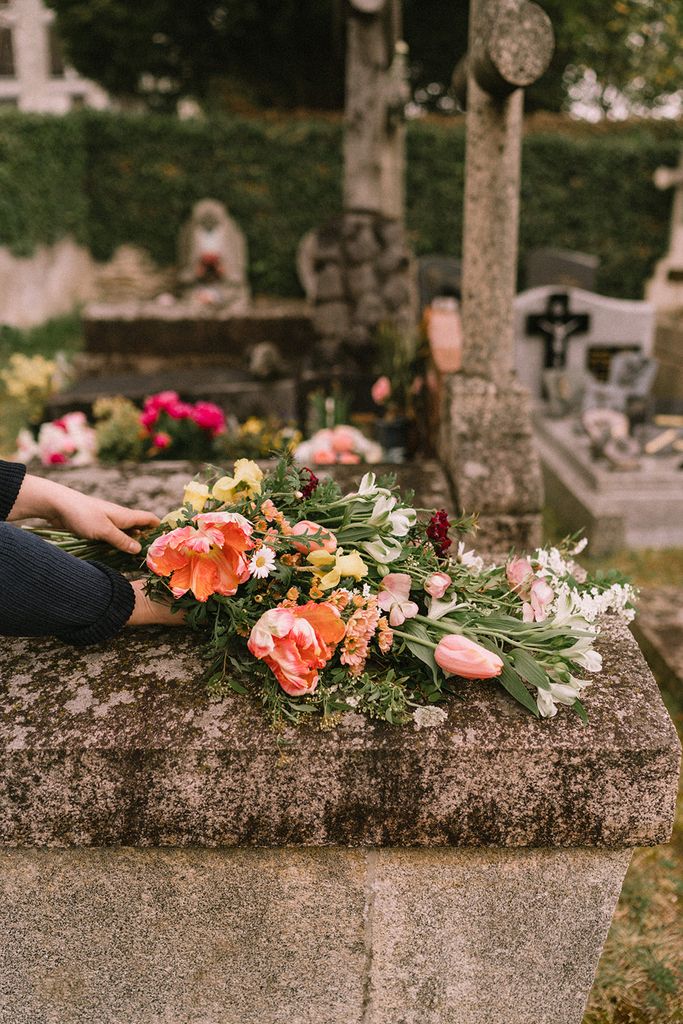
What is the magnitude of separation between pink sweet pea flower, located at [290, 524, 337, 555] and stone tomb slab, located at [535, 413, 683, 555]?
4.19 m

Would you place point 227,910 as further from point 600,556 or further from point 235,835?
point 600,556

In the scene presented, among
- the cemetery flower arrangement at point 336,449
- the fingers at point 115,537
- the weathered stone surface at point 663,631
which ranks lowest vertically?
the weathered stone surface at point 663,631

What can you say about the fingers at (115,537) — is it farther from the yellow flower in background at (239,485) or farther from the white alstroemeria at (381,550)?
the white alstroemeria at (381,550)

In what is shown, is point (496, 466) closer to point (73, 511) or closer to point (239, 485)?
point (239, 485)

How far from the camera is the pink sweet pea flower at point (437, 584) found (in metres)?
1.45

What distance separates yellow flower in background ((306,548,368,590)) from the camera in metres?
1.39

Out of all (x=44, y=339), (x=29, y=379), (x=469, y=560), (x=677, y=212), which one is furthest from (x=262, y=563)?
(x=677, y=212)

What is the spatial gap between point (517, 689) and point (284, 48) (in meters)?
16.3

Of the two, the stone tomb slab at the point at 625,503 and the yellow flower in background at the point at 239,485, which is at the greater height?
the yellow flower in background at the point at 239,485

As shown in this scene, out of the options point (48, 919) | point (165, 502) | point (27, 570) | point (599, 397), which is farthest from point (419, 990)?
point (599, 397)

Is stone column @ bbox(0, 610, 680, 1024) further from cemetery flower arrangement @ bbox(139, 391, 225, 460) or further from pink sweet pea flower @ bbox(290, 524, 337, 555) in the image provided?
cemetery flower arrangement @ bbox(139, 391, 225, 460)

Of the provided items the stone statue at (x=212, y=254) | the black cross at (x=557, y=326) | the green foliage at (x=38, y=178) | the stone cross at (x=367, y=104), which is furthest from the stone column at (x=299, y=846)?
the green foliage at (x=38, y=178)

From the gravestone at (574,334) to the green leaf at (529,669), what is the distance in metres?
6.50

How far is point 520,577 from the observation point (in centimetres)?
159
